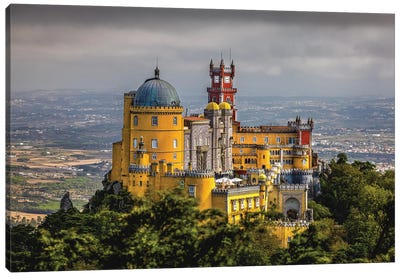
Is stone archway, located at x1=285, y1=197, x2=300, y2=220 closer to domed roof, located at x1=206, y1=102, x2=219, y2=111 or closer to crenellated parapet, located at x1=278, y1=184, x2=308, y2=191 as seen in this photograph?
crenellated parapet, located at x1=278, y1=184, x2=308, y2=191

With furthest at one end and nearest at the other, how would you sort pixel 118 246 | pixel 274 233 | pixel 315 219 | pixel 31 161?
pixel 315 219, pixel 274 233, pixel 31 161, pixel 118 246

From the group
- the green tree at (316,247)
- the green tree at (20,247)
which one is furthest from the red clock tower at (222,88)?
the green tree at (20,247)

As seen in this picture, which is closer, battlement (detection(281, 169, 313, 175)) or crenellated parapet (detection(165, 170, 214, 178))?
crenellated parapet (detection(165, 170, 214, 178))

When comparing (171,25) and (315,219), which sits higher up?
(171,25)

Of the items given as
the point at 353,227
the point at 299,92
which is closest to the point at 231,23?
the point at 299,92

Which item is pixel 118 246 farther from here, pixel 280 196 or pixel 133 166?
pixel 280 196

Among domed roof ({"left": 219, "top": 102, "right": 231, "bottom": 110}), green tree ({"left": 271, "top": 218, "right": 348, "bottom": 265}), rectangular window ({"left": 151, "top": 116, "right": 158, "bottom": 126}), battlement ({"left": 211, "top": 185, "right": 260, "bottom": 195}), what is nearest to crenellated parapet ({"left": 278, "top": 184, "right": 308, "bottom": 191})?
battlement ({"left": 211, "top": 185, "right": 260, "bottom": 195})

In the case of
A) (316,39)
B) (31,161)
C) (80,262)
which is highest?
(316,39)
